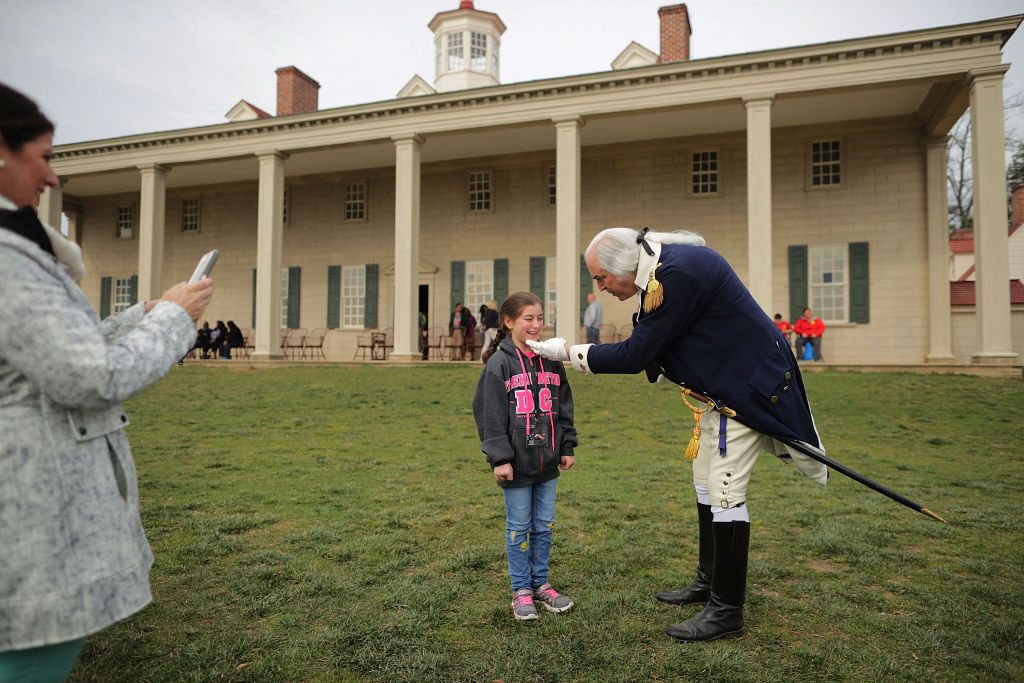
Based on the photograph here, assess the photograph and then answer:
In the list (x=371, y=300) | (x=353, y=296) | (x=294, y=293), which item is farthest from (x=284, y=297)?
(x=371, y=300)

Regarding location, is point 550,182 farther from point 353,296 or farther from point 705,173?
point 353,296

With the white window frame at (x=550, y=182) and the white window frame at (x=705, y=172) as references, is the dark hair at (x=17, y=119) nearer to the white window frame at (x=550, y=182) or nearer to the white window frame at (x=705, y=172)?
the white window frame at (x=705, y=172)

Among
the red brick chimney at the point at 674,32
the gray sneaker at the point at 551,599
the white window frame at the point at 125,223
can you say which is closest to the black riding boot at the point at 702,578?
the gray sneaker at the point at 551,599

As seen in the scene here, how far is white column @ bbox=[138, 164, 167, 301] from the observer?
21.9 m

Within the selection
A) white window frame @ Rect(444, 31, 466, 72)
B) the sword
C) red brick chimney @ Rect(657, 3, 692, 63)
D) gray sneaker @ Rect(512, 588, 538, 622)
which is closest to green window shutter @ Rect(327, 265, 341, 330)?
white window frame @ Rect(444, 31, 466, 72)

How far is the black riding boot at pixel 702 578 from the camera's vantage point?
3620 mm

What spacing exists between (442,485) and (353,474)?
108cm

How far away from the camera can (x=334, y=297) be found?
77.5 ft

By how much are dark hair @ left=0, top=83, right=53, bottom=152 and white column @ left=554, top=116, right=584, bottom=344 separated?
1555cm

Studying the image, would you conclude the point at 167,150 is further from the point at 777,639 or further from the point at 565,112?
the point at 777,639

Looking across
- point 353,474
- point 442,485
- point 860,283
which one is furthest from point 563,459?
point 860,283

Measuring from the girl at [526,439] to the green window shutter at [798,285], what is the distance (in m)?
17.1

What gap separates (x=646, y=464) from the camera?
760 centimetres

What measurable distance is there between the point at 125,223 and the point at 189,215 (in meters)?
3.14
